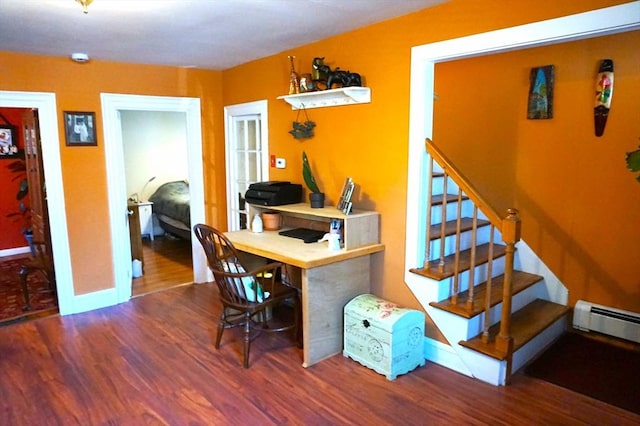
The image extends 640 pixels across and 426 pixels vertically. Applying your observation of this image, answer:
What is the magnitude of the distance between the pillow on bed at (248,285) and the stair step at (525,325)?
1.37 m

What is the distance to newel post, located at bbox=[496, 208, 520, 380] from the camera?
241 centimetres

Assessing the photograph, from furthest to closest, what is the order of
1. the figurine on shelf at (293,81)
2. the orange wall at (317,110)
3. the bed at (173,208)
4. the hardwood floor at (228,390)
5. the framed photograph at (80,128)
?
the bed at (173,208) → the framed photograph at (80,128) → the figurine on shelf at (293,81) → the orange wall at (317,110) → the hardwood floor at (228,390)

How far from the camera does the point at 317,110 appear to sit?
346cm

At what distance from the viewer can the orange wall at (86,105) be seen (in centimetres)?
358

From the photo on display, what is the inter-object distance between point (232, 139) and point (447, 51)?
2.67 metres

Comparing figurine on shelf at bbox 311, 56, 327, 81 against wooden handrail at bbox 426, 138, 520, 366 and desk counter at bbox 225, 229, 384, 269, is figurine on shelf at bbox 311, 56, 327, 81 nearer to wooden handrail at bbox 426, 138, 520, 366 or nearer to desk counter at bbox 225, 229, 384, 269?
wooden handrail at bbox 426, 138, 520, 366

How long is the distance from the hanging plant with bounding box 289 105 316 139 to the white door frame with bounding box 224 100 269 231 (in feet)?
1.65

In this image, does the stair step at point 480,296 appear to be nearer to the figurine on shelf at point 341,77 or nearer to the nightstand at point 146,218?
the figurine on shelf at point 341,77

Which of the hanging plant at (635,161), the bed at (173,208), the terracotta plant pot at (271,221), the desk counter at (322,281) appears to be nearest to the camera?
the hanging plant at (635,161)

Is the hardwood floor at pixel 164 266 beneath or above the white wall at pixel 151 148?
beneath

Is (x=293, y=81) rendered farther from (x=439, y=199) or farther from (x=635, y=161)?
(x=635, y=161)

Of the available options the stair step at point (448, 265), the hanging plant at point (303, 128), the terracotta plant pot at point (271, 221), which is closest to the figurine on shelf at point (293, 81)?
the hanging plant at point (303, 128)

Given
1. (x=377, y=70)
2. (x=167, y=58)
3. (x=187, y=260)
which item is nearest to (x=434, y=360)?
(x=377, y=70)

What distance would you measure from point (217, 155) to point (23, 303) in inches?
93.6
